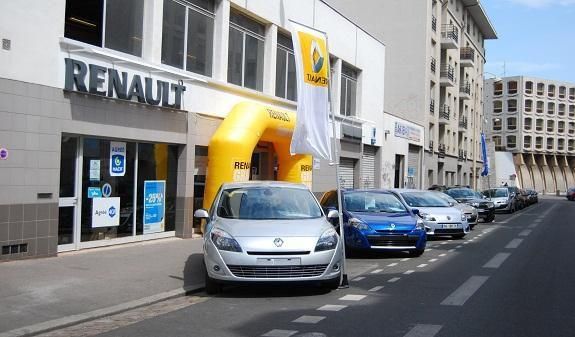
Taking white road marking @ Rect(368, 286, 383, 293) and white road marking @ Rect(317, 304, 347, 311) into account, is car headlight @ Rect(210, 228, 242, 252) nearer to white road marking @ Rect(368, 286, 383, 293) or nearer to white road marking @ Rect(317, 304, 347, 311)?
white road marking @ Rect(317, 304, 347, 311)

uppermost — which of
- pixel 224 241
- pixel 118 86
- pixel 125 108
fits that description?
pixel 118 86

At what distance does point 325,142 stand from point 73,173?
16.8 ft

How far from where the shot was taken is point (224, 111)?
1741 centimetres

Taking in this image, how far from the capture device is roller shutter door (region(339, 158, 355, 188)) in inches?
1060

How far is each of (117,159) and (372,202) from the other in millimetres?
5942

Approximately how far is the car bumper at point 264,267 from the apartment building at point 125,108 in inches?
177

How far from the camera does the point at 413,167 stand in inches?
1524

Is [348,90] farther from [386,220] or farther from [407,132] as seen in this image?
[386,220]

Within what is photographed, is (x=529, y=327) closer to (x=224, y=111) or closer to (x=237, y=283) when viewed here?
(x=237, y=283)

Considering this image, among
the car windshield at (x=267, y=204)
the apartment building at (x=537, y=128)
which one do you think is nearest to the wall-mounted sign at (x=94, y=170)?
the car windshield at (x=267, y=204)

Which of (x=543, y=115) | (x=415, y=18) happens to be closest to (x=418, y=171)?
(x=415, y=18)

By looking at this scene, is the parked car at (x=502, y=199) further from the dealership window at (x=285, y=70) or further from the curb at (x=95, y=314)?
the curb at (x=95, y=314)

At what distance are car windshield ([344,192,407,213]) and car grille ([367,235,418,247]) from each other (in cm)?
113

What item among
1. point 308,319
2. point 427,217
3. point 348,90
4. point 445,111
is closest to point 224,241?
point 308,319
